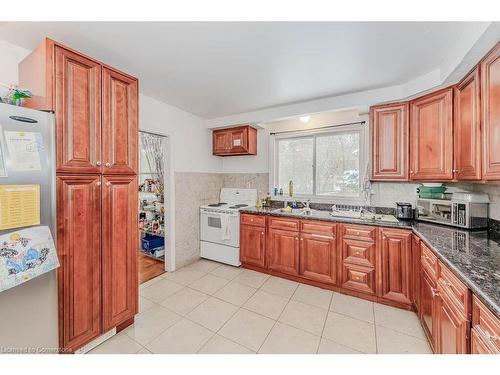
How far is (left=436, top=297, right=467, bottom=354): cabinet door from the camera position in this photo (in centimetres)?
107

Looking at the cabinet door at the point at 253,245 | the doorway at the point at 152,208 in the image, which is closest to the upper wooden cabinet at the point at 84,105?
the doorway at the point at 152,208

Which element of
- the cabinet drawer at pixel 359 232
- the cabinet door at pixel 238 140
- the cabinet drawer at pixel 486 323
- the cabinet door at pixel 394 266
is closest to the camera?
the cabinet drawer at pixel 486 323

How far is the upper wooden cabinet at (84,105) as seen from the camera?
137 cm

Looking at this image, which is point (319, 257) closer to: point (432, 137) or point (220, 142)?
point (432, 137)

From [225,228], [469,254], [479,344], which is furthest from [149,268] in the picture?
[469,254]

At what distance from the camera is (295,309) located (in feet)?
7.15

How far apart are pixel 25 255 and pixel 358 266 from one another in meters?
2.77

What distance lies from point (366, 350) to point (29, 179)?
2.55m

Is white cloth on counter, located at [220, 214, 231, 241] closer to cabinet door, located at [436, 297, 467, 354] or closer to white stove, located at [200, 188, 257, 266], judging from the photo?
white stove, located at [200, 188, 257, 266]

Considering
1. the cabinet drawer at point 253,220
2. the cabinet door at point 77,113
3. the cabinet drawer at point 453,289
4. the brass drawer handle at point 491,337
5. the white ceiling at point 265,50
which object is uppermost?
the white ceiling at point 265,50

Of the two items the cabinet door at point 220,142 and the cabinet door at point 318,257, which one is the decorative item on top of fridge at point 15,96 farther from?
the cabinet door at point 318,257

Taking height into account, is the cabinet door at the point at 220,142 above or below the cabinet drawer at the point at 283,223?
above

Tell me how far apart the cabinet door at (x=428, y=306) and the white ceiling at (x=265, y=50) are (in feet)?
5.57
